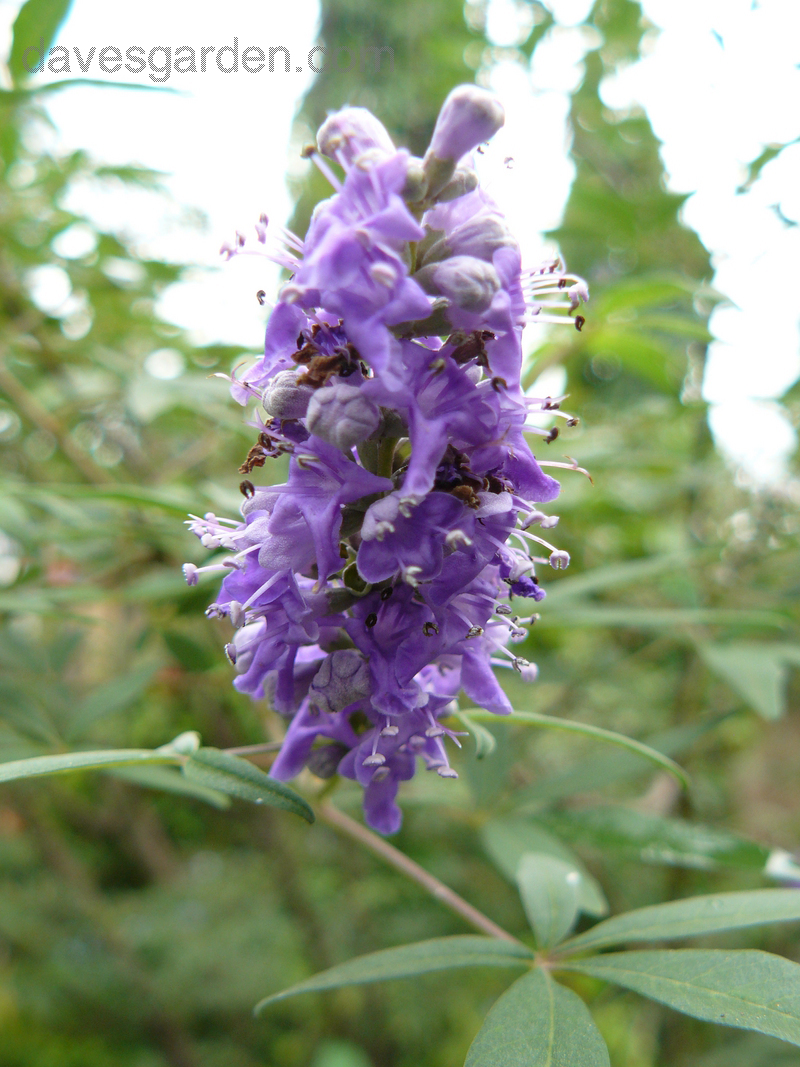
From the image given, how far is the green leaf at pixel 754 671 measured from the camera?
A: 2.19 m

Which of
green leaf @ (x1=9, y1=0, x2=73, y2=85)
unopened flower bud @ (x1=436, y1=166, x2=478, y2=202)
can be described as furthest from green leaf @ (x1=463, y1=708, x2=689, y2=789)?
green leaf @ (x1=9, y1=0, x2=73, y2=85)

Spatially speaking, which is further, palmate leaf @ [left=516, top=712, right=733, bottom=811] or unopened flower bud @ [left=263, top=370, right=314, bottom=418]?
palmate leaf @ [left=516, top=712, right=733, bottom=811]

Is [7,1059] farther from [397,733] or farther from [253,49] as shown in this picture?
[253,49]

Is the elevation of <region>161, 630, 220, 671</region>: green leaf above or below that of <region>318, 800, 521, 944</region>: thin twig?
above

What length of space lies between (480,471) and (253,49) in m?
2.01

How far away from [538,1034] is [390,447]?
3.18 feet

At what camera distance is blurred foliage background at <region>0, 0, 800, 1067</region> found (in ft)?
7.58

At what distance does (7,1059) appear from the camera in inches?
241

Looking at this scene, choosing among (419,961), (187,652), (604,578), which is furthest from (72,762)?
(604,578)

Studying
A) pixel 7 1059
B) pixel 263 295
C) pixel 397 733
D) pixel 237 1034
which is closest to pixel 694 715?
pixel 397 733

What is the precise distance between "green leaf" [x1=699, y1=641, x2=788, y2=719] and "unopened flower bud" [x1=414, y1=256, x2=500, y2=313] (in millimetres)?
1559

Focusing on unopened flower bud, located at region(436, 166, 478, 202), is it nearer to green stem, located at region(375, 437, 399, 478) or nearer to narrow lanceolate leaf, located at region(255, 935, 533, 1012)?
green stem, located at region(375, 437, 399, 478)

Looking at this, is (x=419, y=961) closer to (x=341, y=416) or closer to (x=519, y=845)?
(x=519, y=845)

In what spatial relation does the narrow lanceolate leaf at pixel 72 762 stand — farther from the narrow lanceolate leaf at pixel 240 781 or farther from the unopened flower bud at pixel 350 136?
the unopened flower bud at pixel 350 136
